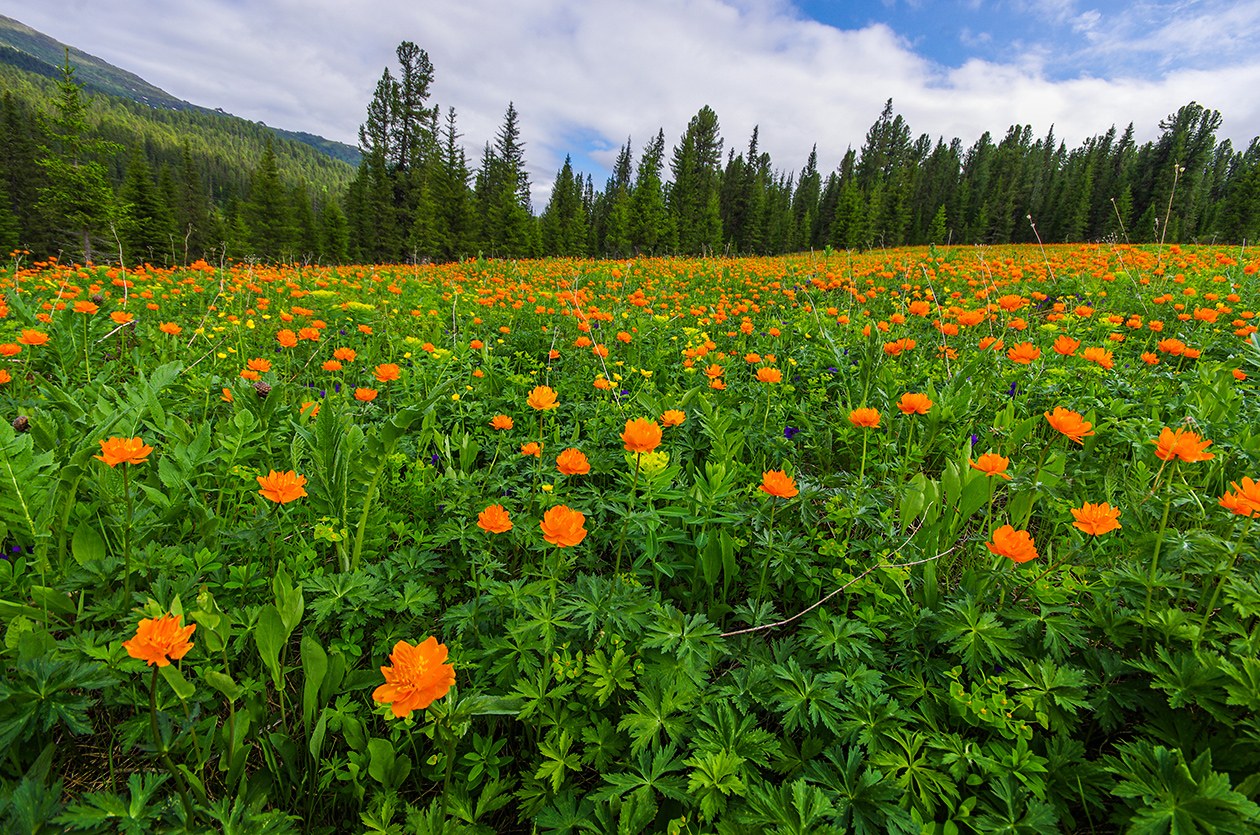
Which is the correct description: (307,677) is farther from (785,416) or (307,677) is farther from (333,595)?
(785,416)

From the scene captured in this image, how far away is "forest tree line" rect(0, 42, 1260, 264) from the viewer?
27.0 meters

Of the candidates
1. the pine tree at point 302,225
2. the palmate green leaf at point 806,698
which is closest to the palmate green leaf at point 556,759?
the palmate green leaf at point 806,698

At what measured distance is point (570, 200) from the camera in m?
40.9

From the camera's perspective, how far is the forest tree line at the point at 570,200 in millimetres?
26969

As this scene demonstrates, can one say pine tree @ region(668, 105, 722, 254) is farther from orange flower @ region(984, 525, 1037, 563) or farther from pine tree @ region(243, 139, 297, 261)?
orange flower @ region(984, 525, 1037, 563)

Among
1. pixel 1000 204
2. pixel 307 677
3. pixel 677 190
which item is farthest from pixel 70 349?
pixel 1000 204

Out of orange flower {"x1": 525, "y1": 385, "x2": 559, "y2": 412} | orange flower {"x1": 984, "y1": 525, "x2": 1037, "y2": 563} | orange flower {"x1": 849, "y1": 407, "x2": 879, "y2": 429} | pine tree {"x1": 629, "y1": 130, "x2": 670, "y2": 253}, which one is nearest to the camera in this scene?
orange flower {"x1": 984, "y1": 525, "x2": 1037, "y2": 563}

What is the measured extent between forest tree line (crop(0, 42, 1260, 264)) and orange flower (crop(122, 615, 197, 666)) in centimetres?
2031

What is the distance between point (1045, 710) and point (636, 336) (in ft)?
10.3

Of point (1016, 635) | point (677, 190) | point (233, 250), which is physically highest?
point (677, 190)

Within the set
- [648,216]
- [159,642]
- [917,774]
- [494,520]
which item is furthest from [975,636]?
[648,216]

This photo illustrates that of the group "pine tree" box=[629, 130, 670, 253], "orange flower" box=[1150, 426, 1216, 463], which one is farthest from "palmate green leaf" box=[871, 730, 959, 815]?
"pine tree" box=[629, 130, 670, 253]

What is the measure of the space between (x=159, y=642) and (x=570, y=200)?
44.5m

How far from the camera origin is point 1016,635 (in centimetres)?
132
